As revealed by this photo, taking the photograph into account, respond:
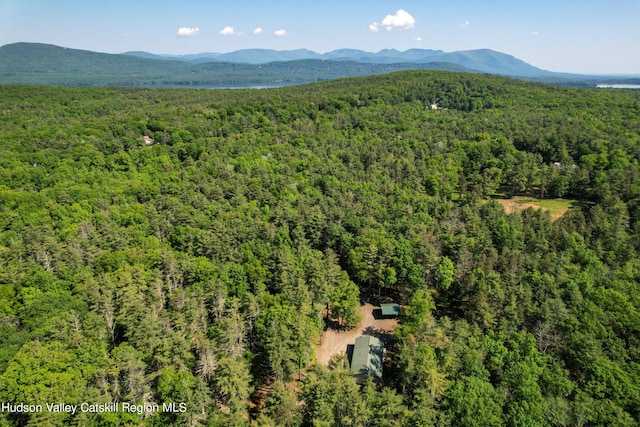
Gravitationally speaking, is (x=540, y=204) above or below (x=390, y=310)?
above

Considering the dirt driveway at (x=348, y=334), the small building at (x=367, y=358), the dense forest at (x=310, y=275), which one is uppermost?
the dense forest at (x=310, y=275)

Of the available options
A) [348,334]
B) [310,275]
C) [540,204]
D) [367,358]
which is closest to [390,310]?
[348,334]

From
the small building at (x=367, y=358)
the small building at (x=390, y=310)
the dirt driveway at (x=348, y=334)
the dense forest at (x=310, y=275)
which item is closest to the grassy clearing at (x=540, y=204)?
the dense forest at (x=310, y=275)

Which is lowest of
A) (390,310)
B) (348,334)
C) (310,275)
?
Answer: (348,334)

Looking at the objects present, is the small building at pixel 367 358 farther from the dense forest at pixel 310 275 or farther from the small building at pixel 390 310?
the small building at pixel 390 310

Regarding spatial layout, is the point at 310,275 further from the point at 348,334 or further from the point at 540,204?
the point at 540,204

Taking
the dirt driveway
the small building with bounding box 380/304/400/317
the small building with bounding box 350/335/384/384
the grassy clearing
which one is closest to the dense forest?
the small building with bounding box 350/335/384/384

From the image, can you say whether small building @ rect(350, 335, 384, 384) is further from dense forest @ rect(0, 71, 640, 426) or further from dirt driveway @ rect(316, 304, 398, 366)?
dirt driveway @ rect(316, 304, 398, 366)
